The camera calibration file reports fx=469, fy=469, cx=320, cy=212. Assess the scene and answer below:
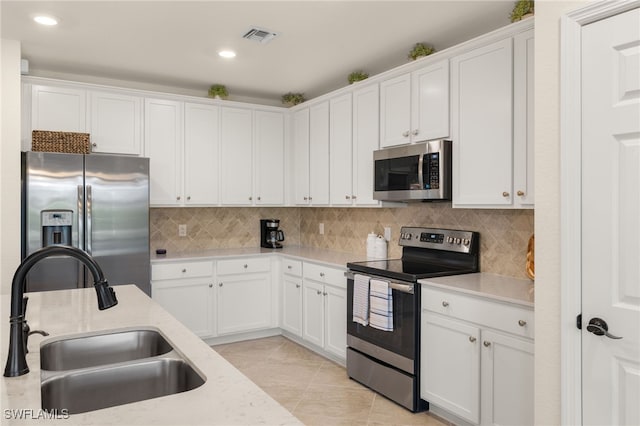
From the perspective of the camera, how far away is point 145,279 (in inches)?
156

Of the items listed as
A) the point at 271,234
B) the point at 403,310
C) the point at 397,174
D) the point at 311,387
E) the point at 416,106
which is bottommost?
the point at 311,387

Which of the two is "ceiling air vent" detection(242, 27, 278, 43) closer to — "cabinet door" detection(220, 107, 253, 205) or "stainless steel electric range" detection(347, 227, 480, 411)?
"cabinet door" detection(220, 107, 253, 205)

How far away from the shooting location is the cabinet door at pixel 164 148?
4359mm

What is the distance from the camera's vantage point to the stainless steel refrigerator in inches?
139

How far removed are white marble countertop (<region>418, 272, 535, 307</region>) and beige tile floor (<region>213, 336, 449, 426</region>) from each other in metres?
0.86

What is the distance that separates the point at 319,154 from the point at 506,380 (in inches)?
108

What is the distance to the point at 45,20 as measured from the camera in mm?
3084

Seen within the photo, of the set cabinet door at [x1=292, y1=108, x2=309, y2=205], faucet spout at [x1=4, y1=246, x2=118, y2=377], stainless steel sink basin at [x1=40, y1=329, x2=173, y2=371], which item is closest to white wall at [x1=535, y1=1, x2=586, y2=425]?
stainless steel sink basin at [x1=40, y1=329, x2=173, y2=371]

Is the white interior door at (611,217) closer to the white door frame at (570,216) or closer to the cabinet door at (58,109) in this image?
the white door frame at (570,216)

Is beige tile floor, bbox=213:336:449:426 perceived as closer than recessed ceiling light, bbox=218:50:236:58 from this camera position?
Yes

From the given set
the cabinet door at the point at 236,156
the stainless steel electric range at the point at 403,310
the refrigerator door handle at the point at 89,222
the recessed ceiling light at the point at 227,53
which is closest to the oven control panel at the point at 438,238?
the stainless steel electric range at the point at 403,310

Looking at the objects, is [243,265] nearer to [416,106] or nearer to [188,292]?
[188,292]

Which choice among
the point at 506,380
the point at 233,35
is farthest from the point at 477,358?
the point at 233,35

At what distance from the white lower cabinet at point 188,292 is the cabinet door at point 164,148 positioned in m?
0.65
